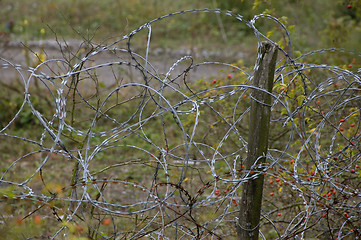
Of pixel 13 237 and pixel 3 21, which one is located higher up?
pixel 3 21

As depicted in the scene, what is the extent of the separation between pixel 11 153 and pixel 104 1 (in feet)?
25.4

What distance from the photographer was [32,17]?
11180 millimetres

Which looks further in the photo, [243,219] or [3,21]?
[3,21]

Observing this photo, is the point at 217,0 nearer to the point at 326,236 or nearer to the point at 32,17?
the point at 32,17

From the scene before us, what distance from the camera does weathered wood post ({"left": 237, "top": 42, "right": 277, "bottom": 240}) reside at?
7.66ft

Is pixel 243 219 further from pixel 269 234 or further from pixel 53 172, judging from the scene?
pixel 53 172

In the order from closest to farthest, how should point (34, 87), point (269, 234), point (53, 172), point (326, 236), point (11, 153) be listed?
1. point (326, 236)
2. point (269, 234)
3. point (53, 172)
4. point (11, 153)
5. point (34, 87)

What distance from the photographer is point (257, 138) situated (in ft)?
7.80

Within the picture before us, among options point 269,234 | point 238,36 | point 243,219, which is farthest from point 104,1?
point 243,219

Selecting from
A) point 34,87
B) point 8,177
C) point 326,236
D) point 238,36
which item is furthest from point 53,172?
point 238,36


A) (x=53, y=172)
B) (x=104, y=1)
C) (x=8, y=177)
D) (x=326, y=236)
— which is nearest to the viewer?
(x=326, y=236)

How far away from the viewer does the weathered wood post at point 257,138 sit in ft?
7.66

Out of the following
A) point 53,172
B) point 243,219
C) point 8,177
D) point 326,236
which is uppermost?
point 53,172

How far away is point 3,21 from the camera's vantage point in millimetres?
11344
